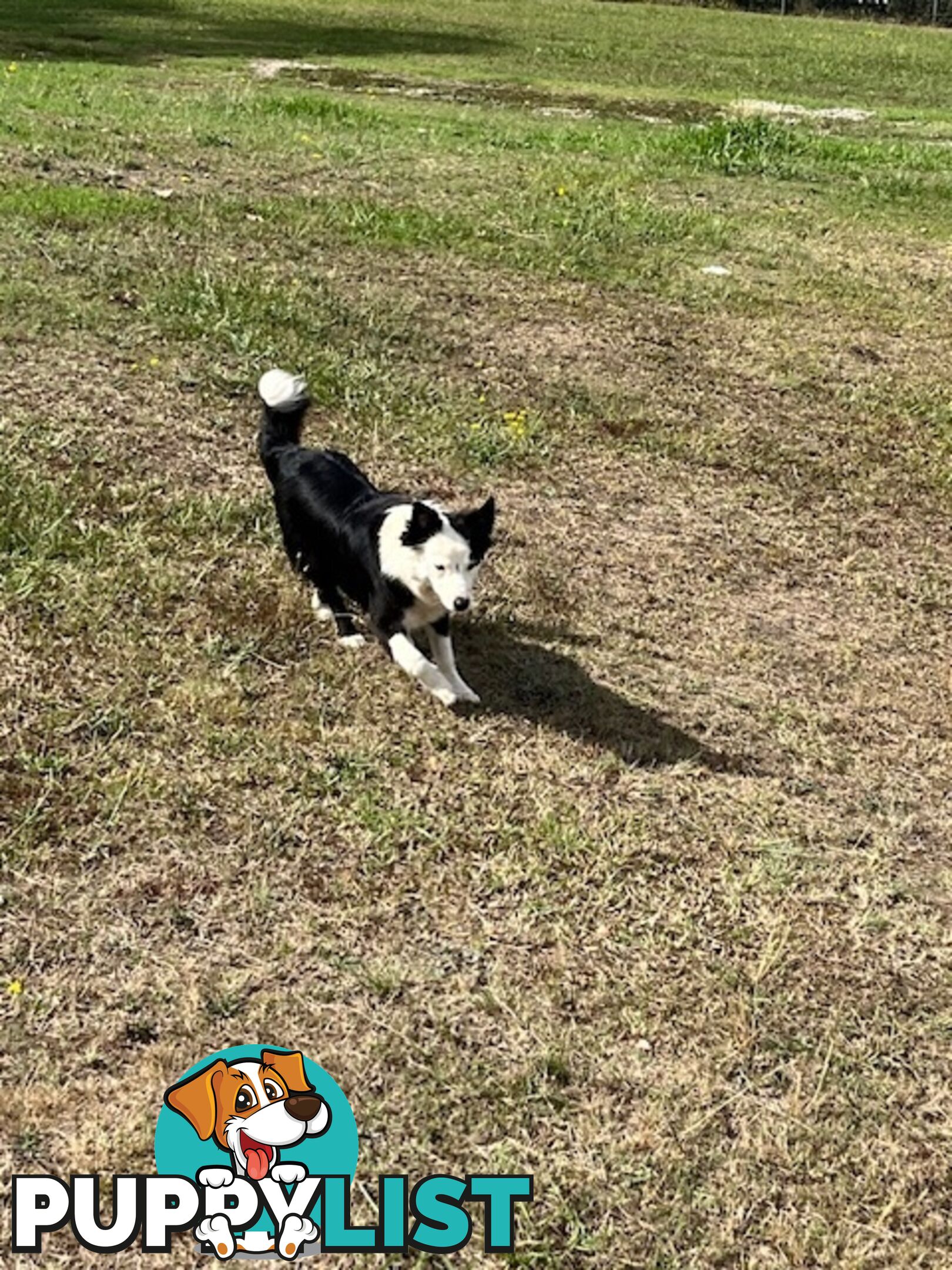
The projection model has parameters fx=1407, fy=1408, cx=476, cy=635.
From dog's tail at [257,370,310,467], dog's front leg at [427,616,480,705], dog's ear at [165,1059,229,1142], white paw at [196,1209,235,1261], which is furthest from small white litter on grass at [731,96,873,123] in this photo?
white paw at [196,1209,235,1261]

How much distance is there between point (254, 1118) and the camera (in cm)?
289

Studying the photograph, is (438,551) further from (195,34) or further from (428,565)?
(195,34)

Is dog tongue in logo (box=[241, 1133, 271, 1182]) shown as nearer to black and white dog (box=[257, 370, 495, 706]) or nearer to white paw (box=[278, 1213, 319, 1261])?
white paw (box=[278, 1213, 319, 1261])

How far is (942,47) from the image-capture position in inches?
1129

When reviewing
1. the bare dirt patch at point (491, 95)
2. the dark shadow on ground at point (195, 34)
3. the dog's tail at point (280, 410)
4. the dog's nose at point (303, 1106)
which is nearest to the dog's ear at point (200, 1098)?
the dog's nose at point (303, 1106)

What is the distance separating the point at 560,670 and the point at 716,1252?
2265 mm

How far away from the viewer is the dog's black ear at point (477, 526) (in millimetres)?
4129

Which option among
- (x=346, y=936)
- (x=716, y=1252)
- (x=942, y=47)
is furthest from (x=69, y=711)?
(x=942, y=47)

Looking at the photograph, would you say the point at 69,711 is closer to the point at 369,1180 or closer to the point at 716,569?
the point at 369,1180

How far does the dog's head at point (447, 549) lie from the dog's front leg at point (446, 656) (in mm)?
223

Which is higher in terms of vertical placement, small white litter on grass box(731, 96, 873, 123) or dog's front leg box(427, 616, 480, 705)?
small white litter on grass box(731, 96, 873, 123)

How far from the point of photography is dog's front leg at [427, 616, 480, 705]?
4.36 meters

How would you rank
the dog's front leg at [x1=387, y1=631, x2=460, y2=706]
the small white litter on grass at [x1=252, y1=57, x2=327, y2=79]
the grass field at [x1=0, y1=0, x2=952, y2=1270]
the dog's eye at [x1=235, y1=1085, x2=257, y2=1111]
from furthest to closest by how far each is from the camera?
1. the small white litter on grass at [x1=252, y1=57, x2=327, y2=79]
2. the dog's front leg at [x1=387, y1=631, x2=460, y2=706]
3. the grass field at [x1=0, y1=0, x2=952, y2=1270]
4. the dog's eye at [x1=235, y1=1085, x2=257, y2=1111]

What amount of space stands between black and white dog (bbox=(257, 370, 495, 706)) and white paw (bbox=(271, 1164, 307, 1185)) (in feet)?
5.50
